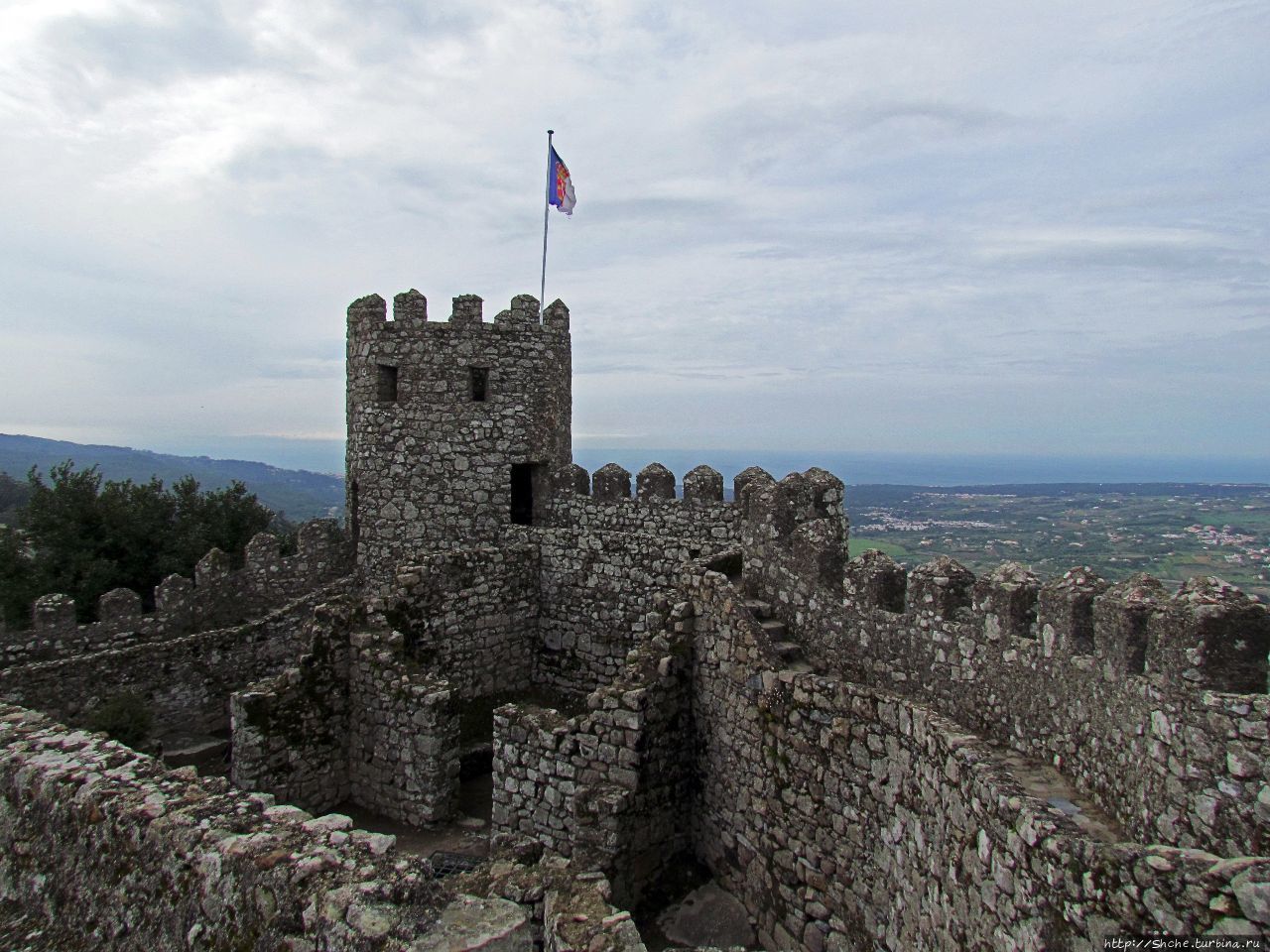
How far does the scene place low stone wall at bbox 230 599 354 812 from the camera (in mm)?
9758

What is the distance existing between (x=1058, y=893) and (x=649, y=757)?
4.96 m

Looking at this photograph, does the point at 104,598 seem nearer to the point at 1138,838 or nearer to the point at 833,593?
the point at 833,593

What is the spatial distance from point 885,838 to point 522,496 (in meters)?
9.87

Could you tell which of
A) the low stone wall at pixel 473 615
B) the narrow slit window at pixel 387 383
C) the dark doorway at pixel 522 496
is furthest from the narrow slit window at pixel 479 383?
the low stone wall at pixel 473 615

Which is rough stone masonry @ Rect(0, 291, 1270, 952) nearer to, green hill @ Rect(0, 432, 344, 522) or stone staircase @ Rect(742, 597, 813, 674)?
stone staircase @ Rect(742, 597, 813, 674)

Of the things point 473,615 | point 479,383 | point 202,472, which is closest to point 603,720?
point 473,615

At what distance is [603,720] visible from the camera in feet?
27.8

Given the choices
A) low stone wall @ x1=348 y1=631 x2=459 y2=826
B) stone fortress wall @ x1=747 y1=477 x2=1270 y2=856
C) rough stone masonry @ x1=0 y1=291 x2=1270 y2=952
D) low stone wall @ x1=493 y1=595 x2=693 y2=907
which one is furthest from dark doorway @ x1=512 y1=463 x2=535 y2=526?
stone fortress wall @ x1=747 y1=477 x2=1270 y2=856

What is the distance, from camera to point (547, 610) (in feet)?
41.5

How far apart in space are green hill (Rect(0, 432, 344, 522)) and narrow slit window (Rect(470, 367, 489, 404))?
88.6m

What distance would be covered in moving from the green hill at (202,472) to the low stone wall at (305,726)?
9128 centimetres

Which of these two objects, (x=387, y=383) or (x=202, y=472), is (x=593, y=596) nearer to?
(x=387, y=383)

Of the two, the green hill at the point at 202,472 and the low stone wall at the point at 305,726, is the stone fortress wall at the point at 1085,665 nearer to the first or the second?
the low stone wall at the point at 305,726

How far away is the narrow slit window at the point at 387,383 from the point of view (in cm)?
1408
